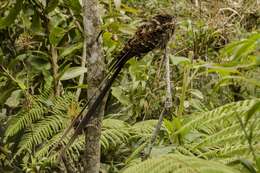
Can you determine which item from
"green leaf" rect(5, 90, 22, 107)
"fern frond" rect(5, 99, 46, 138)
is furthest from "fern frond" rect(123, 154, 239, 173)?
"green leaf" rect(5, 90, 22, 107)

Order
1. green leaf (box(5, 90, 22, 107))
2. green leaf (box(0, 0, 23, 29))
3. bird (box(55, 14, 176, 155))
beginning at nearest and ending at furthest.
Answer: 1. bird (box(55, 14, 176, 155))
2. green leaf (box(0, 0, 23, 29))
3. green leaf (box(5, 90, 22, 107))

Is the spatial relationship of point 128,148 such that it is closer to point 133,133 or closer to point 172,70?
point 133,133

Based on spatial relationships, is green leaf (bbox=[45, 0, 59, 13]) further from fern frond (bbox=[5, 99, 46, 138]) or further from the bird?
the bird

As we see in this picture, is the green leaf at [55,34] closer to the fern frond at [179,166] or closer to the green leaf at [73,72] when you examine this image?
the green leaf at [73,72]

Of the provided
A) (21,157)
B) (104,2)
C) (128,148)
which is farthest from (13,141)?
(104,2)

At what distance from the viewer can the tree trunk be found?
127 cm

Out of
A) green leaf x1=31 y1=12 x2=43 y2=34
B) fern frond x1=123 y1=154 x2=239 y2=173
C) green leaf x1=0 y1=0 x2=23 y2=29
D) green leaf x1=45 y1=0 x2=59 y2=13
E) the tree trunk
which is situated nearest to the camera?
fern frond x1=123 y1=154 x2=239 y2=173

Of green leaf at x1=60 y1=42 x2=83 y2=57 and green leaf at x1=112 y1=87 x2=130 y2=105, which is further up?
green leaf at x1=60 y1=42 x2=83 y2=57

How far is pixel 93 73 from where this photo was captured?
4.17 feet

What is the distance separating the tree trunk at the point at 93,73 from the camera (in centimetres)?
127

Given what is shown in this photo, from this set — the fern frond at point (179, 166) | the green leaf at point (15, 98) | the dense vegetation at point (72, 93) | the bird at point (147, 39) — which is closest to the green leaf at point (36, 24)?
the dense vegetation at point (72, 93)

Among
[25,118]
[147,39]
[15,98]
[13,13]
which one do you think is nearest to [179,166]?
[147,39]

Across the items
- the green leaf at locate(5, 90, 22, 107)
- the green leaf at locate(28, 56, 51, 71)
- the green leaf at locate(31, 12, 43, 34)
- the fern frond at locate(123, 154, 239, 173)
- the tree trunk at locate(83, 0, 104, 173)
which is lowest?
the fern frond at locate(123, 154, 239, 173)

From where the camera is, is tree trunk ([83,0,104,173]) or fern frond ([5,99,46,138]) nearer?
tree trunk ([83,0,104,173])
